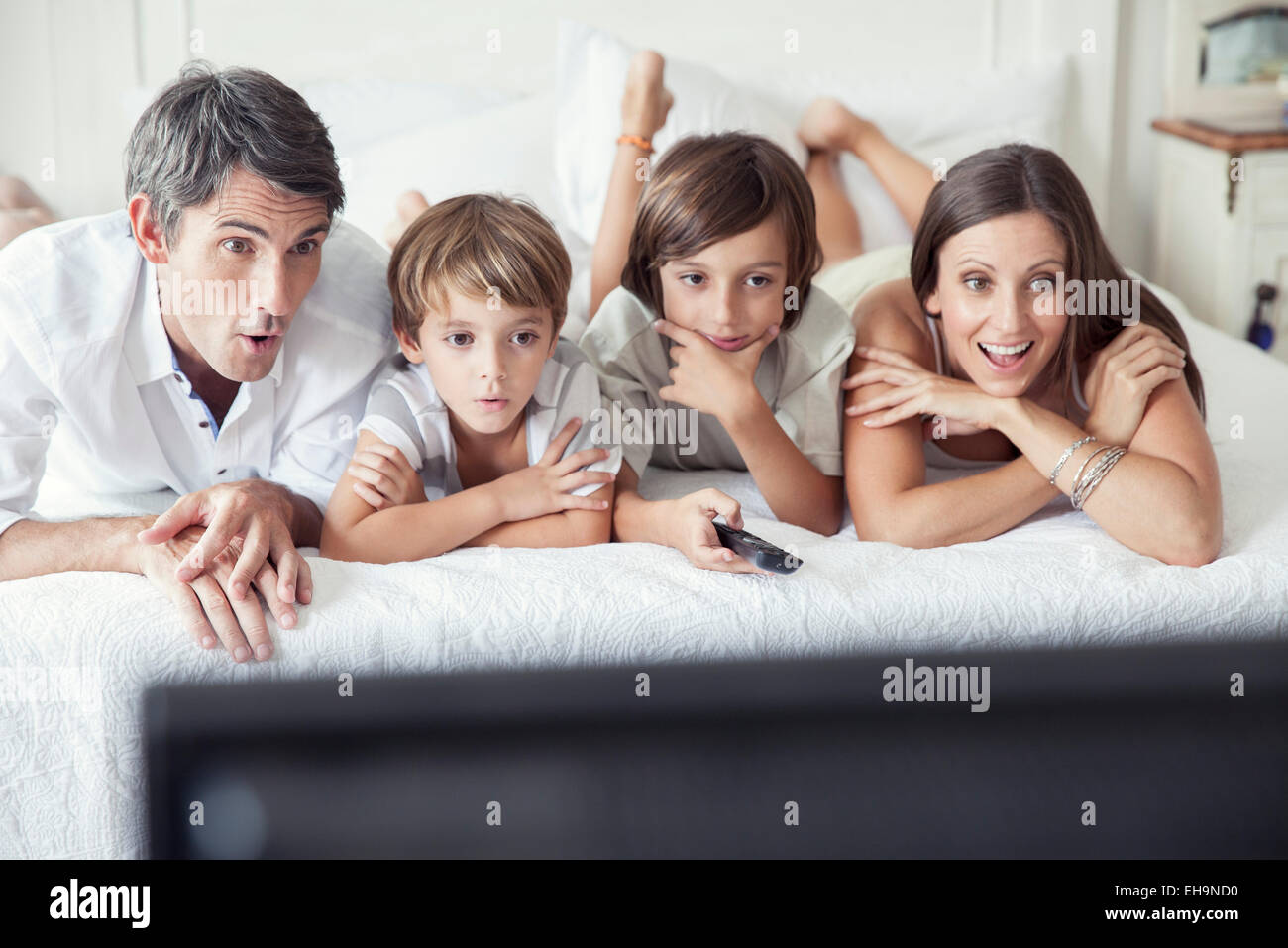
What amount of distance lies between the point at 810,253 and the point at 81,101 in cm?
186

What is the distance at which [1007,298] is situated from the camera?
4.08 ft

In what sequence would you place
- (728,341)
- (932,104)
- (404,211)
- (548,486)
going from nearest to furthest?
(548,486) < (728,341) < (404,211) < (932,104)

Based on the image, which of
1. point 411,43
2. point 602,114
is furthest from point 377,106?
point 602,114

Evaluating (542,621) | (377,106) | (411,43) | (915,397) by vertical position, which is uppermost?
(411,43)

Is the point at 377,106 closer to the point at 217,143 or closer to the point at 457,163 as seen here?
the point at 457,163

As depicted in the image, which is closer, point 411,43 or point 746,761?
point 746,761

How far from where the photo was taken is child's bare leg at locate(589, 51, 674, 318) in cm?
178

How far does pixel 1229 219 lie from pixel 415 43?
1.78m

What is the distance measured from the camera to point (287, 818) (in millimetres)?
1014

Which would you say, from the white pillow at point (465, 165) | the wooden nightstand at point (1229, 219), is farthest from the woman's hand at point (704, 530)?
the wooden nightstand at point (1229, 219)

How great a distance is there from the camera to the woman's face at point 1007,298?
1.25 m

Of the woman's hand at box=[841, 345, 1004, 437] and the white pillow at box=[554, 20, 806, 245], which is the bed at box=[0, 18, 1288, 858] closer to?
the woman's hand at box=[841, 345, 1004, 437]

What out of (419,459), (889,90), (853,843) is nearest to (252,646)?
(419,459)

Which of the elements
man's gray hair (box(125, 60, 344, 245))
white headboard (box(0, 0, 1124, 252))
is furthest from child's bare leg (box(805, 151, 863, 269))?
man's gray hair (box(125, 60, 344, 245))
